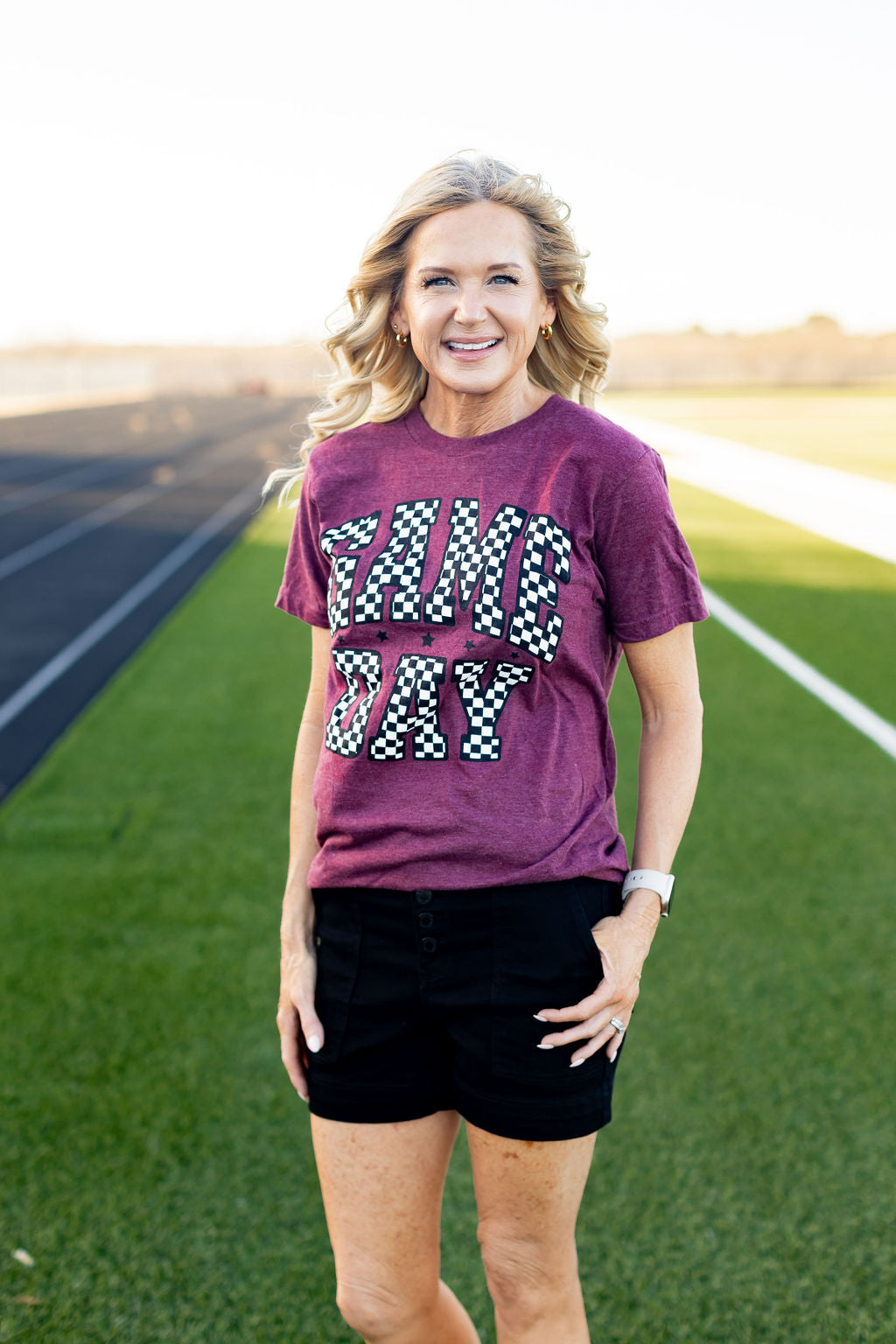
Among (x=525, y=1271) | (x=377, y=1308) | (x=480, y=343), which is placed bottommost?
(x=377, y=1308)

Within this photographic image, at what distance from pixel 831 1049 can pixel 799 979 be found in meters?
0.44

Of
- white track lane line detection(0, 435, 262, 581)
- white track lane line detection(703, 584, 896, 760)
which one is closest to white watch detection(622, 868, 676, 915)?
white track lane line detection(703, 584, 896, 760)

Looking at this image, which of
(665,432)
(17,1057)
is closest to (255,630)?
(17,1057)

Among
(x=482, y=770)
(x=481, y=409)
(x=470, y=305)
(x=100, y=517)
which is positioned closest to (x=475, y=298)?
(x=470, y=305)

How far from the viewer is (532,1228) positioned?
6.35 ft

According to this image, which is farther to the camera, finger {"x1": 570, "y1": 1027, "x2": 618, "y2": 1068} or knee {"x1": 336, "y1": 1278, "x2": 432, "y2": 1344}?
knee {"x1": 336, "y1": 1278, "x2": 432, "y2": 1344}

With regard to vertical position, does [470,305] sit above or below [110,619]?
above

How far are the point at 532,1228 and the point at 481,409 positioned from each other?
4.37 ft

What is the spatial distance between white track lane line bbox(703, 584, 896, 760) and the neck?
529 cm

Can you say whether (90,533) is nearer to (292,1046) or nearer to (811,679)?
(811,679)

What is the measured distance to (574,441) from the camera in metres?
1.89

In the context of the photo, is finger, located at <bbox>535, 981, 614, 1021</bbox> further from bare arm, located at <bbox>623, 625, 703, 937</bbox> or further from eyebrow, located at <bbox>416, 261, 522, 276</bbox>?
eyebrow, located at <bbox>416, 261, 522, 276</bbox>

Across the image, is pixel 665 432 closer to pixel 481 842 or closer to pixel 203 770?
pixel 203 770

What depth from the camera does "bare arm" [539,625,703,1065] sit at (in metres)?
1.90
